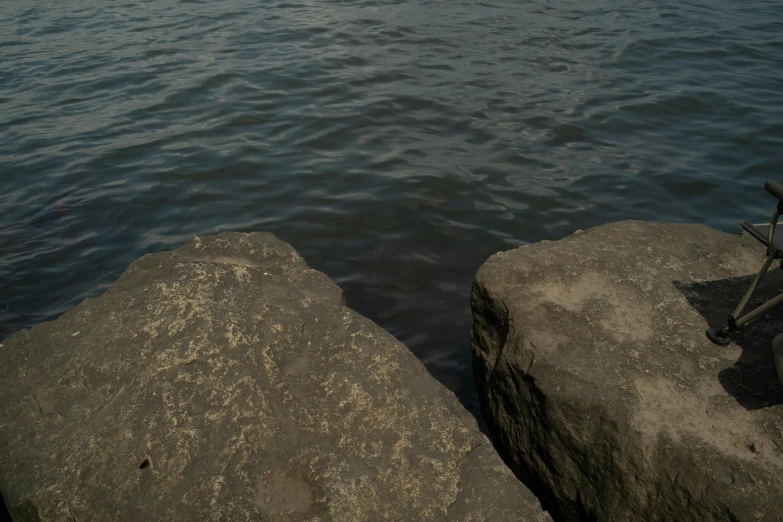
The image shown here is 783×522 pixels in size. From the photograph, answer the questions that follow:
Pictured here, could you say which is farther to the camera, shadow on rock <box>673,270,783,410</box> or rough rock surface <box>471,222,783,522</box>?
shadow on rock <box>673,270,783,410</box>

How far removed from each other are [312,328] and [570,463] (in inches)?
48.9

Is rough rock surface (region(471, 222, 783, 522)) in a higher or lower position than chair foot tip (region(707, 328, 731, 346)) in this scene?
lower

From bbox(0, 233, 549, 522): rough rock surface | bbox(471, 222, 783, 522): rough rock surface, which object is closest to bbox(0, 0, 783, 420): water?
bbox(471, 222, 783, 522): rough rock surface

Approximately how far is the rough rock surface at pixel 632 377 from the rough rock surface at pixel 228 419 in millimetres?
426

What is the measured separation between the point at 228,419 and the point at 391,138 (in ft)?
16.7

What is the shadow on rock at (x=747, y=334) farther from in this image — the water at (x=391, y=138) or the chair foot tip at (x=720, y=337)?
the water at (x=391, y=138)

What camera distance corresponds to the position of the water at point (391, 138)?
219 inches

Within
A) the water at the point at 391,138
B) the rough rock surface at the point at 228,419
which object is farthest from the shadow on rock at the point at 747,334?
the water at the point at 391,138

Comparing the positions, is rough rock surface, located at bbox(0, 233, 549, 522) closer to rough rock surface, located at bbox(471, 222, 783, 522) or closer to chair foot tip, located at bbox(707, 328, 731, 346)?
rough rock surface, located at bbox(471, 222, 783, 522)

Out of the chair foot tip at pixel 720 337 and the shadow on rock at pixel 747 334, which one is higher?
the chair foot tip at pixel 720 337

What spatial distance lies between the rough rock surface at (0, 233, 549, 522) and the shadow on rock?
3.58ft

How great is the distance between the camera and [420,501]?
2.42m

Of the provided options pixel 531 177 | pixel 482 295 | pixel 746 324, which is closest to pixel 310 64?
pixel 531 177

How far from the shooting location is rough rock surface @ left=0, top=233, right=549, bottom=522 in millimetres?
2412
